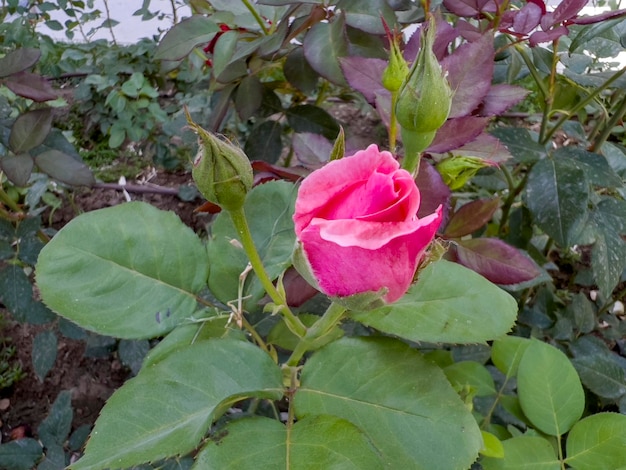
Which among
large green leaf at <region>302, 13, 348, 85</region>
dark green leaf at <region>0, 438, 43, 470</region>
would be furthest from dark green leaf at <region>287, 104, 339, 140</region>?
dark green leaf at <region>0, 438, 43, 470</region>

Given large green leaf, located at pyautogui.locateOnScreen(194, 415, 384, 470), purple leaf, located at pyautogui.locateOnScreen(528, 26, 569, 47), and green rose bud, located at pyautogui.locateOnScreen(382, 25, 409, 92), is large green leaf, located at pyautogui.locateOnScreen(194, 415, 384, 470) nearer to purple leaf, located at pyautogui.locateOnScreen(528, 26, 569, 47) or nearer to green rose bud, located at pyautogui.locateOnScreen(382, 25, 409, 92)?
green rose bud, located at pyautogui.locateOnScreen(382, 25, 409, 92)

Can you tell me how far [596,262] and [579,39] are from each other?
0.31m

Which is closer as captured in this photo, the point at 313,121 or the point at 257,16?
the point at 257,16

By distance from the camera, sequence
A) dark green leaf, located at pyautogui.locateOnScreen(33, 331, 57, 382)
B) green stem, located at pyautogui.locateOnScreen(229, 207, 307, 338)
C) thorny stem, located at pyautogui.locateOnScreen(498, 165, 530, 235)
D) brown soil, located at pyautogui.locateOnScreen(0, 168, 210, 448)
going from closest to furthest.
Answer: green stem, located at pyautogui.locateOnScreen(229, 207, 307, 338), thorny stem, located at pyautogui.locateOnScreen(498, 165, 530, 235), dark green leaf, located at pyautogui.locateOnScreen(33, 331, 57, 382), brown soil, located at pyautogui.locateOnScreen(0, 168, 210, 448)

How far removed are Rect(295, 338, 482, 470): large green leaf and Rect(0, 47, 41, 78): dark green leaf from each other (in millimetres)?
608

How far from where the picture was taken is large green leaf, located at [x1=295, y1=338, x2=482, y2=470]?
0.39 meters

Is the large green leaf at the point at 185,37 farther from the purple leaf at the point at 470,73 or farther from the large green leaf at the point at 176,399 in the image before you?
the large green leaf at the point at 176,399

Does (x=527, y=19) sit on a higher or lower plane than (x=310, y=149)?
higher

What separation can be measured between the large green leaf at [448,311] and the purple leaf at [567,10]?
34cm

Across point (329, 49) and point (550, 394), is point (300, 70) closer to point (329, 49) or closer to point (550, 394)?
point (329, 49)

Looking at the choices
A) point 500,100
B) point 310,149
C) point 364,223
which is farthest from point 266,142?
point 364,223

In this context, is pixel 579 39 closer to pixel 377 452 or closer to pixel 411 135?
pixel 411 135

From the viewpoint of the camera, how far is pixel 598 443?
0.53 m

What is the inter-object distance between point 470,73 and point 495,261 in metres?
0.20
